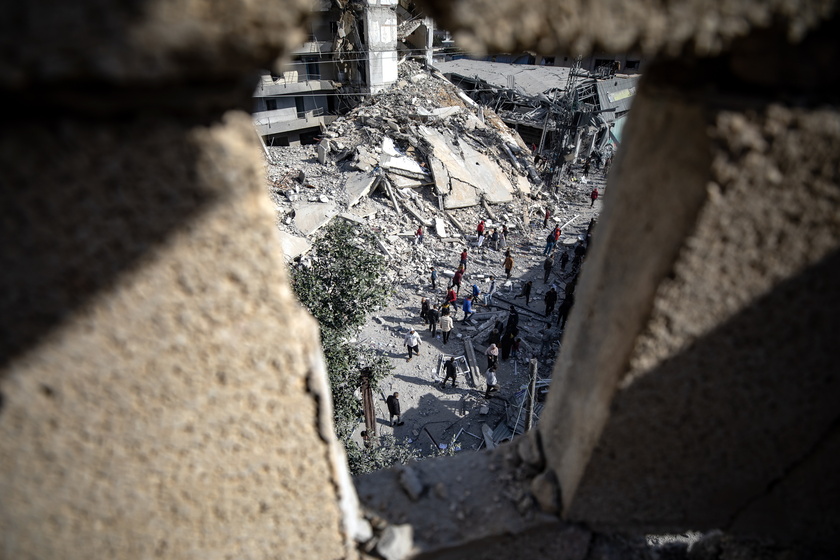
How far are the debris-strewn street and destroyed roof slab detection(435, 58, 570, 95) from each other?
586 centimetres

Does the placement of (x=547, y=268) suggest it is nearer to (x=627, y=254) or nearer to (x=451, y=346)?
(x=451, y=346)

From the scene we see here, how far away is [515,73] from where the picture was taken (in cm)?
2608

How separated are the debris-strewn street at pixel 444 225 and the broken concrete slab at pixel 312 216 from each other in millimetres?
40

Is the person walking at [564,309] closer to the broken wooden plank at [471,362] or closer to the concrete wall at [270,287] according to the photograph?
the broken wooden plank at [471,362]

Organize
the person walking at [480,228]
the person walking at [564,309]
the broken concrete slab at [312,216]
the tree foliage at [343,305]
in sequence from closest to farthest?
the tree foliage at [343,305], the person walking at [564,309], the broken concrete slab at [312,216], the person walking at [480,228]

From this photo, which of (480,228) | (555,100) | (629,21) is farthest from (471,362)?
(555,100)

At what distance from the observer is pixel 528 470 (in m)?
2.23

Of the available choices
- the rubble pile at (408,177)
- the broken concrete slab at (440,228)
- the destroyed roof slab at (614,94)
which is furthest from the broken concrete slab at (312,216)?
the destroyed roof slab at (614,94)

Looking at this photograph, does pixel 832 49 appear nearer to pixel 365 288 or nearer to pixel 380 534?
pixel 380 534

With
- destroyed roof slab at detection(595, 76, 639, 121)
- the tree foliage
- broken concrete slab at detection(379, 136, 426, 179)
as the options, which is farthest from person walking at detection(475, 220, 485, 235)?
destroyed roof slab at detection(595, 76, 639, 121)

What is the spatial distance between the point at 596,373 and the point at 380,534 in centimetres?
118

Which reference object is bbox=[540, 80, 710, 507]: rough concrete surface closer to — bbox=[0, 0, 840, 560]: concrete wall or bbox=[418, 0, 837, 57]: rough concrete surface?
bbox=[0, 0, 840, 560]: concrete wall

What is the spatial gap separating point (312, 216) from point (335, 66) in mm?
→ 10703

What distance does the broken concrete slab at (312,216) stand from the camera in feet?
42.0
